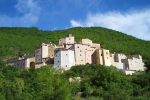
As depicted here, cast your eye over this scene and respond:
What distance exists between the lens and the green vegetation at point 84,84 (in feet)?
80.8

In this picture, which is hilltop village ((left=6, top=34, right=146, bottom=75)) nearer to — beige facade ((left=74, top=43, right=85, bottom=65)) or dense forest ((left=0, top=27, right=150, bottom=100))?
beige facade ((left=74, top=43, right=85, bottom=65))

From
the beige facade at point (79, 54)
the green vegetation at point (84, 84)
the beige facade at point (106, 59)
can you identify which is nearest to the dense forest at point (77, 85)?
the green vegetation at point (84, 84)

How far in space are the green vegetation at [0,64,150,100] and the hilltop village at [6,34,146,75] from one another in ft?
9.68

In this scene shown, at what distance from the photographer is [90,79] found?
4016 centimetres

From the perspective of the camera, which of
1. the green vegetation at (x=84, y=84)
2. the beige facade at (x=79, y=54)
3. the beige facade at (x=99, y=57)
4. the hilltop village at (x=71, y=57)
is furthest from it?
the beige facade at (x=99, y=57)

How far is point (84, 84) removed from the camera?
123 ft

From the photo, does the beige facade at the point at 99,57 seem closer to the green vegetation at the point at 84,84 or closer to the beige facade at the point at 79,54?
the green vegetation at the point at 84,84

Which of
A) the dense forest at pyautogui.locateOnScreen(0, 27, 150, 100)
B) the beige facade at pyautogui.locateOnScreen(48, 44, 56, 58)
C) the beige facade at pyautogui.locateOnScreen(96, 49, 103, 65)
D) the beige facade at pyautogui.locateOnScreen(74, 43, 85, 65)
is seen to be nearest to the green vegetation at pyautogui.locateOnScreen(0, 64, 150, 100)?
the dense forest at pyautogui.locateOnScreen(0, 27, 150, 100)

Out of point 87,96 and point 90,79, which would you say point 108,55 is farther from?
point 87,96

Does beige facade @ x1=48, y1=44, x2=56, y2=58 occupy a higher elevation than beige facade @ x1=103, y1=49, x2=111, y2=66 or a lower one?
higher

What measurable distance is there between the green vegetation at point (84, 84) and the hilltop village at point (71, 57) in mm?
2950

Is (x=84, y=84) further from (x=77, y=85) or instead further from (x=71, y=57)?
(x=71, y=57)

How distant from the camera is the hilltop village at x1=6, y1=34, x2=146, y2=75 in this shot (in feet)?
143

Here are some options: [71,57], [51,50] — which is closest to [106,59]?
[71,57]
